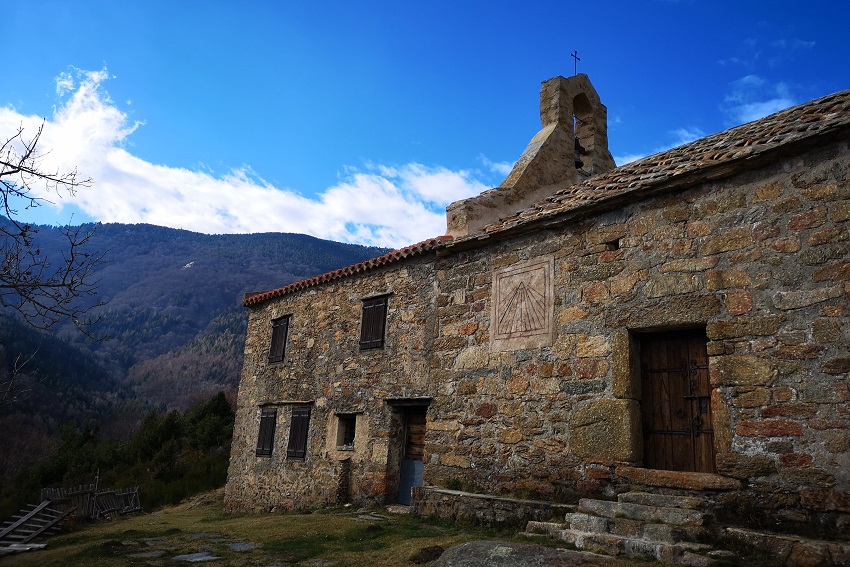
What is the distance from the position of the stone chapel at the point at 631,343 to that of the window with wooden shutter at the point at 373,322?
47 mm

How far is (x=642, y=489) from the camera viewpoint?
18.5 feet

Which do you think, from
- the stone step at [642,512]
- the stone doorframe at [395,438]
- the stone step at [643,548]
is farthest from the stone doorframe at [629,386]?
the stone doorframe at [395,438]

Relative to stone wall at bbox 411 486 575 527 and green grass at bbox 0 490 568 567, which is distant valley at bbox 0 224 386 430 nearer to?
green grass at bbox 0 490 568 567

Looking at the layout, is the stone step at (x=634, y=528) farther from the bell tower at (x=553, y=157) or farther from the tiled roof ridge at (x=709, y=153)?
the bell tower at (x=553, y=157)

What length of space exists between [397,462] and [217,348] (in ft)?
172

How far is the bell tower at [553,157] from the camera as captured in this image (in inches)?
391

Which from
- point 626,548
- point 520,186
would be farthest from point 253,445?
point 626,548

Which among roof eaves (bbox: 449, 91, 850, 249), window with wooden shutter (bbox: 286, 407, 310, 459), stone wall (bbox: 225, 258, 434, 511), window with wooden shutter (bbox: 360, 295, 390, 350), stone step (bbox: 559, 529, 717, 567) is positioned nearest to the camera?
stone step (bbox: 559, 529, 717, 567)

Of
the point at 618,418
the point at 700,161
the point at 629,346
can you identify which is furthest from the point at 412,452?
the point at 700,161

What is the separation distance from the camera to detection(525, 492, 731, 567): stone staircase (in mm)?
4281

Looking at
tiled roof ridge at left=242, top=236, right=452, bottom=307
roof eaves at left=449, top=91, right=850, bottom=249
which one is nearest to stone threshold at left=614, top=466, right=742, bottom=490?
roof eaves at left=449, top=91, right=850, bottom=249

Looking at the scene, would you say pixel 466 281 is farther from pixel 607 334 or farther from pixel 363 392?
pixel 363 392

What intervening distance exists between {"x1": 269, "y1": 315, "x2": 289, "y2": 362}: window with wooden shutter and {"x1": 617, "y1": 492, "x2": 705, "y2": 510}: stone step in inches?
344

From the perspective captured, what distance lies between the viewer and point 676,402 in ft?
19.6
